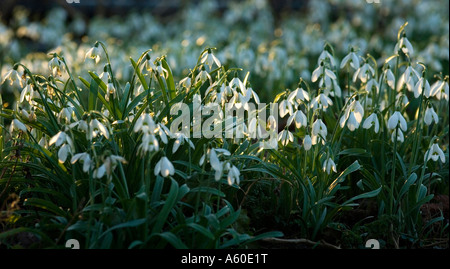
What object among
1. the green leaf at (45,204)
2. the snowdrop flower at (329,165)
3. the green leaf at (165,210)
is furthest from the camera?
the snowdrop flower at (329,165)

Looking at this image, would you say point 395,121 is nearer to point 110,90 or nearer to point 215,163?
point 215,163

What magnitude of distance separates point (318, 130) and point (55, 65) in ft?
4.05

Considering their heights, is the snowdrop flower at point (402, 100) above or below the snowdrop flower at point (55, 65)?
below

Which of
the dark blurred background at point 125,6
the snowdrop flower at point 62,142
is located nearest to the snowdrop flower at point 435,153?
the snowdrop flower at point 62,142

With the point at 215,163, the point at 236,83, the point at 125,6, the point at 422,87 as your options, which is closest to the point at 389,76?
the point at 422,87

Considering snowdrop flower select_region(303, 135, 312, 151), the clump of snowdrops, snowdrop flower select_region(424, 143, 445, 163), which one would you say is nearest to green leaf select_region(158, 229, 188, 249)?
the clump of snowdrops

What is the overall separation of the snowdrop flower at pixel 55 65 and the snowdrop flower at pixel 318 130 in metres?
1.19

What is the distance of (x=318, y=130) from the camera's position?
2.55 meters

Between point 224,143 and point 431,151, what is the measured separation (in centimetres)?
→ 93

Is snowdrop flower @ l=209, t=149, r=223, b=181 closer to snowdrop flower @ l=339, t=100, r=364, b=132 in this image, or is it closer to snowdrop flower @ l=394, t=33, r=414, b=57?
snowdrop flower @ l=339, t=100, r=364, b=132

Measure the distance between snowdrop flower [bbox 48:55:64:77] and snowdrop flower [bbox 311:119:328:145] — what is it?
119cm

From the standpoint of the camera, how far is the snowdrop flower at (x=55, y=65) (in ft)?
8.50

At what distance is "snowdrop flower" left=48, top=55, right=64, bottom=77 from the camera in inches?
102

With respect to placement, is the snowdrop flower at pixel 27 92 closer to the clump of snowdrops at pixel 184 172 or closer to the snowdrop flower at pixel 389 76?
the clump of snowdrops at pixel 184 172
